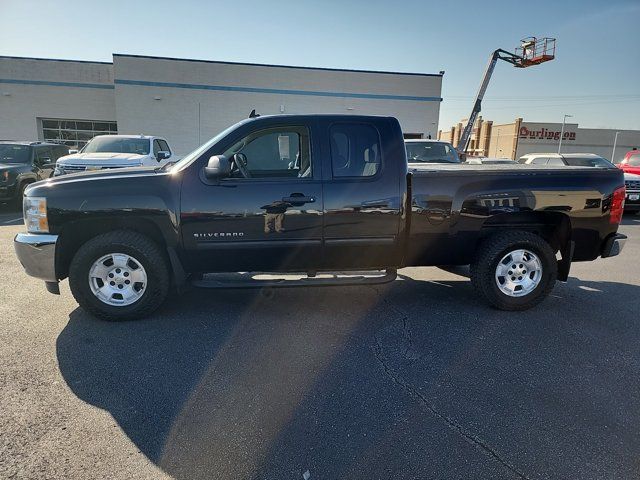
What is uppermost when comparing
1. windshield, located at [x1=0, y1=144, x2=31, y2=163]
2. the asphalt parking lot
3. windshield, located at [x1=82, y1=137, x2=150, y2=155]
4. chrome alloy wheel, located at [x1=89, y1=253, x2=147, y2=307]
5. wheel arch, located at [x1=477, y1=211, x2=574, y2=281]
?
windshield, located at [x1=82, y1=137, x2=150, y2=155]

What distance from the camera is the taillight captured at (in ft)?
15.3

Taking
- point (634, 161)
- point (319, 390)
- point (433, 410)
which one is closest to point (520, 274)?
point (433, 410)

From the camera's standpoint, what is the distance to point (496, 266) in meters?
4.69

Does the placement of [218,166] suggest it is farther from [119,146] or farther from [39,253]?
[119,146]

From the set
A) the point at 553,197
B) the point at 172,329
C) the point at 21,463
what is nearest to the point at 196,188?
the point at 172,329

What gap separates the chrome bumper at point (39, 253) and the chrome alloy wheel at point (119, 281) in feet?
1.29

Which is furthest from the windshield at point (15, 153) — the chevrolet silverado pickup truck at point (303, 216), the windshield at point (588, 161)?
the windshield at point (588, 161)

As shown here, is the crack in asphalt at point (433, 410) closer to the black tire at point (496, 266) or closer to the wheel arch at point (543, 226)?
the black tire at point (496, 266)

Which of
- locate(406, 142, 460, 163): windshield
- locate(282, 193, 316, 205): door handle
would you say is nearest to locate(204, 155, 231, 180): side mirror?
locate(282, 193, 316, 205): door handle

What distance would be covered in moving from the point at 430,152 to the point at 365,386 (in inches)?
343

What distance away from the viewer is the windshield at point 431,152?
10.7m

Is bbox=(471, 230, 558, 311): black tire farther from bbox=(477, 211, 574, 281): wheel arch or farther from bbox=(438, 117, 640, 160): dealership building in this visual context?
bbox=(438, 117, 640, 160): dealership building

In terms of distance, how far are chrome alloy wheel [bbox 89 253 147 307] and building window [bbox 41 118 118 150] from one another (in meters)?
25.1

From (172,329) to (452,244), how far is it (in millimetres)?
2961
